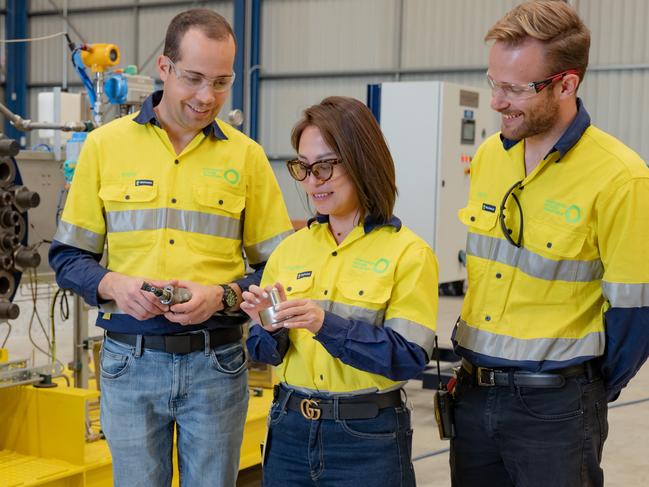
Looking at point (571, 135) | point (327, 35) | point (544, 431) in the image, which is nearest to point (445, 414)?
point (544, 431)

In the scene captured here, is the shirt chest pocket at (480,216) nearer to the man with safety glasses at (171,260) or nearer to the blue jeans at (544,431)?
the blue jeans at (544,431)

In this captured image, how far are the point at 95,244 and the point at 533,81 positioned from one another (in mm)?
1162

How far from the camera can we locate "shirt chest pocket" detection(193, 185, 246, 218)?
2248 millimetres

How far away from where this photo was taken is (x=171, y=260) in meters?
2.21

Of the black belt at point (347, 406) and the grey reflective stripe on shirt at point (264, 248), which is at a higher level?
the grey reflective stripe on shirt at point (264, 248)

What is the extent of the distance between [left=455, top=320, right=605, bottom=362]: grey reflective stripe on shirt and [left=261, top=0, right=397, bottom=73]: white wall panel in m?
10.3

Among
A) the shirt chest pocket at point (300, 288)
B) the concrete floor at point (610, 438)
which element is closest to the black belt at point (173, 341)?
the shirt chest pocket at point (300, 288)

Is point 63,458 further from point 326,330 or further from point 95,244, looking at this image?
point 326,330

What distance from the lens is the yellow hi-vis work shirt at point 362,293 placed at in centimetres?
186

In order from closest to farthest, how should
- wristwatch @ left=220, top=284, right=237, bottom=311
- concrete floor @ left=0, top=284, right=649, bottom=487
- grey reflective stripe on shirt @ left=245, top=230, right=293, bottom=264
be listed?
1. wristwatch @ left=220, top=284, right=237, bottom=311
2. grey reflective stripe on shirt @ left=245, top=230, right=293, bottom=264
3. concrete floor @ left=0, top=284, right=649, bottom=487

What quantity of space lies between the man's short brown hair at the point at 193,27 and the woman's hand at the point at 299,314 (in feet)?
2.46

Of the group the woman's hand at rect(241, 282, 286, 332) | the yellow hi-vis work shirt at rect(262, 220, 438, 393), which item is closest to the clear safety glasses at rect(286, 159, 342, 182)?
the yellow hi-vis work shirt at rect(262, 220, 438, 393)

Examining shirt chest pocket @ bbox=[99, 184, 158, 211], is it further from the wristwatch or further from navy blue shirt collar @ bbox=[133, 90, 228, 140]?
the wristwatch

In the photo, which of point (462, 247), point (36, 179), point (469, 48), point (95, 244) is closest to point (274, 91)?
point (469, 48)
